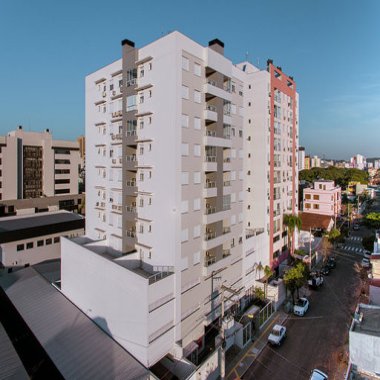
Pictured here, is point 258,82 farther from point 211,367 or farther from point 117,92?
point 211,367

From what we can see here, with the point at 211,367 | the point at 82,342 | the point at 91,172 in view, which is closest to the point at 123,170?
the point at 91,172

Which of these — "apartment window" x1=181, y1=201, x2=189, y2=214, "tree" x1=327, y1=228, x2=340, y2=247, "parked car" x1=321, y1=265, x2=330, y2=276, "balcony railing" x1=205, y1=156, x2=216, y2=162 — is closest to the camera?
"apartment window" x1=181, y1=201, x2=189, y2=214

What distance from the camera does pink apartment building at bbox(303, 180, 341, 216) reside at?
66.7 meters

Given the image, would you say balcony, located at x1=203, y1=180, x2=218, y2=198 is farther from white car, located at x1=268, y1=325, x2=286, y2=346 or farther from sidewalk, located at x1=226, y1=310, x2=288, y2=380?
sidewalk, located at x1=226, y1=310, x2=288, y2=380

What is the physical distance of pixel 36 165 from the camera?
6266cm

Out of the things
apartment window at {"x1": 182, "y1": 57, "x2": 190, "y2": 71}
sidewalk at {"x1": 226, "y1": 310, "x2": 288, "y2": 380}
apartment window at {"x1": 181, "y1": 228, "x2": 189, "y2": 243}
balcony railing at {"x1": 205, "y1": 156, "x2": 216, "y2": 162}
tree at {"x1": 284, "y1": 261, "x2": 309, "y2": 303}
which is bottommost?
sidewalk at {"x1": 226, "y1": 310, "x2": 288, "y2": 380}

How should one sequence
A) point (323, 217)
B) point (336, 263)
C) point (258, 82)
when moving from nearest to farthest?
point (258, 82), point (336, 263), point (323, 217)

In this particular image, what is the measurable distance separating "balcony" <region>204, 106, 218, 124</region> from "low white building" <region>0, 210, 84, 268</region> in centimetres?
3181

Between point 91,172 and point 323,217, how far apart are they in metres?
52.3

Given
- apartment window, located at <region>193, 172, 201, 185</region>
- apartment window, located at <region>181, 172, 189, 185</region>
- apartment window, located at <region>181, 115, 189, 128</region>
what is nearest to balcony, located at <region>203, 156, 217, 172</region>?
apartment window, located at <region>193, 172, 201, 185</region>

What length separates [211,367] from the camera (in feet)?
68.8

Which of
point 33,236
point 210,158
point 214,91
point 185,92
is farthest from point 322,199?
point 33,236

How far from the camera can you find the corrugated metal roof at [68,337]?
1858 cm

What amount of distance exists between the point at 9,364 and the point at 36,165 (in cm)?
5271
